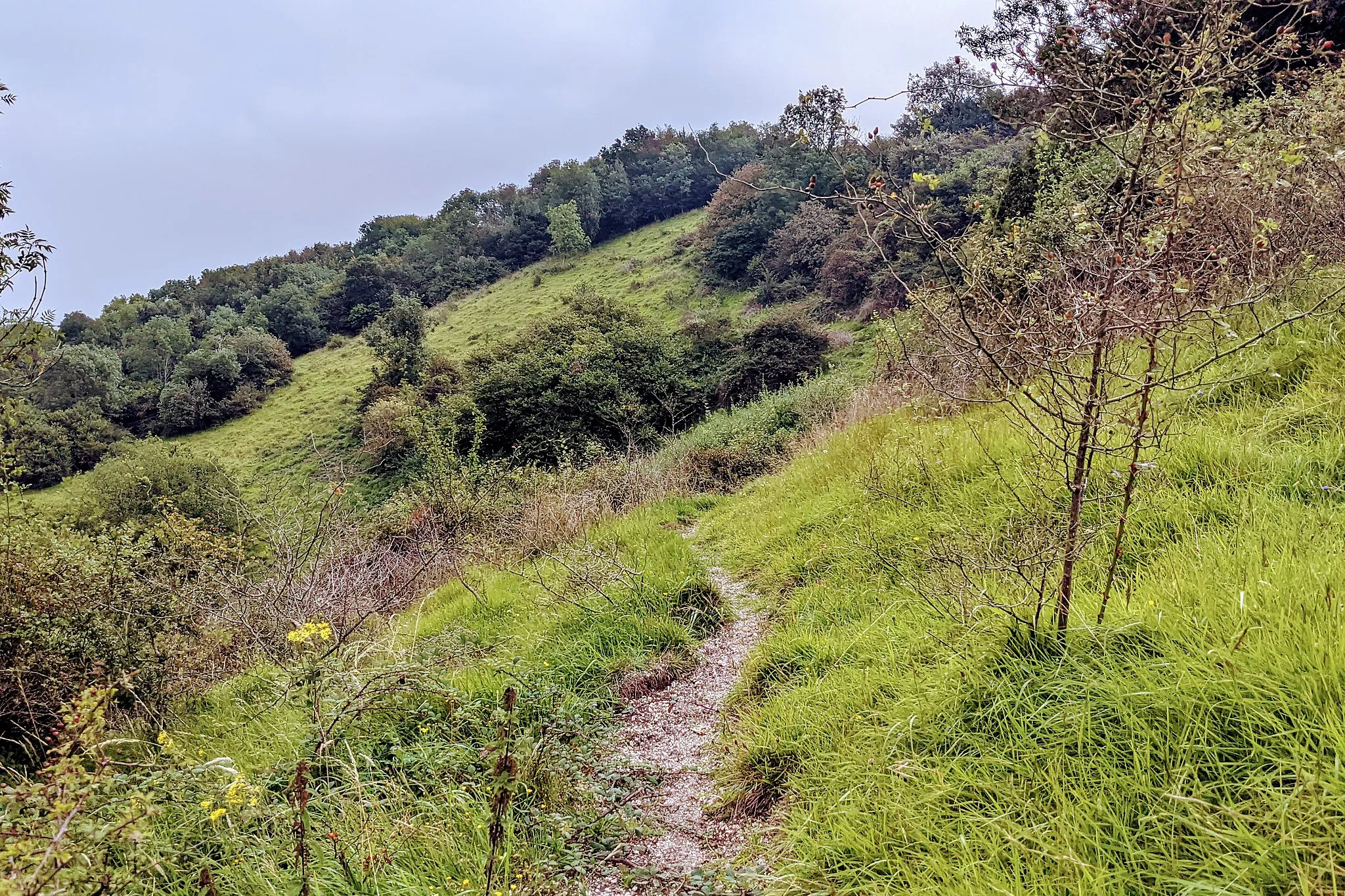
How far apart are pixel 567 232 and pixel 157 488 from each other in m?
33.5

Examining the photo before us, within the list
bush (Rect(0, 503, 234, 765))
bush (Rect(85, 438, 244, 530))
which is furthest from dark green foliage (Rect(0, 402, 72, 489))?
bush (Rect(0, 503, 234, 765))

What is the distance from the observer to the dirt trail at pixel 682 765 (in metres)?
2.49

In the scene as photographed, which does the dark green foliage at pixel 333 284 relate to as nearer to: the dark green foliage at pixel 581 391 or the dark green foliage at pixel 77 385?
the dark green foliage at pixel 77 385

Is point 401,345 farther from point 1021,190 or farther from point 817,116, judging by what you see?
point 817,116

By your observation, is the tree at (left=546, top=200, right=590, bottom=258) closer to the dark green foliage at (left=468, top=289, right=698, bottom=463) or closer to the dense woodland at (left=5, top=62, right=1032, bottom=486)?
the dense woodland at (left=5, top=62, right=1032, bottom=486)

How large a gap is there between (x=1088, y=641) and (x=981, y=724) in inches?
20.9

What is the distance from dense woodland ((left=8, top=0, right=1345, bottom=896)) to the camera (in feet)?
5.91

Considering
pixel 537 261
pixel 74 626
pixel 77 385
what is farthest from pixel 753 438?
pixel 537 261

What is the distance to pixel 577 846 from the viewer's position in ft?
8.54

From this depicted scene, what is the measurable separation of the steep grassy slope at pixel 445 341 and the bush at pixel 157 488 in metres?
1.77

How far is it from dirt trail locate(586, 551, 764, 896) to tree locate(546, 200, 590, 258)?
153 feet

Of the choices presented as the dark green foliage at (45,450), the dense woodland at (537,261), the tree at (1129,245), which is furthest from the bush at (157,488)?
the tree at (1129,245)

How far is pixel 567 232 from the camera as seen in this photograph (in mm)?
46938

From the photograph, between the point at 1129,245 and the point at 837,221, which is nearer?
the point at 1129,245
